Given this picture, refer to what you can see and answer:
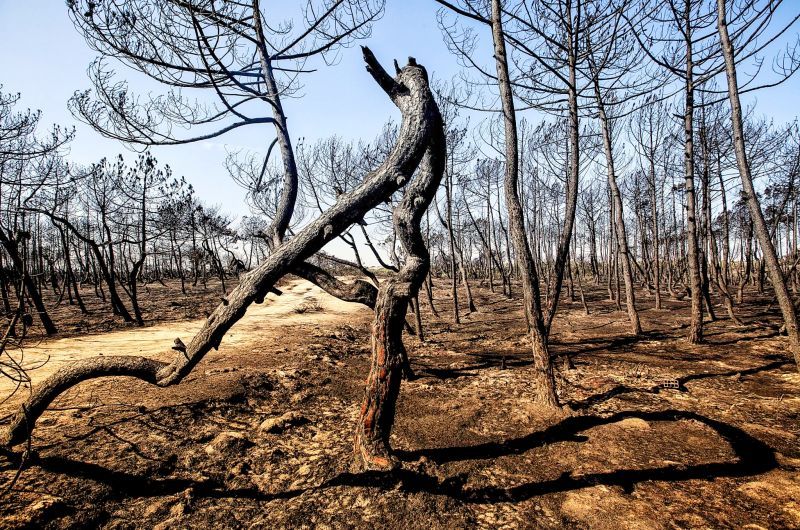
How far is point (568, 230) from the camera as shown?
5129 millimetres

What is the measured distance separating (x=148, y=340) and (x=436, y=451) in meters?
8.63

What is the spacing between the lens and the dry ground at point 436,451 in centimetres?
266

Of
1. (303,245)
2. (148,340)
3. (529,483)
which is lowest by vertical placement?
(529,483)

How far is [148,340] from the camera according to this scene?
907 centimetres

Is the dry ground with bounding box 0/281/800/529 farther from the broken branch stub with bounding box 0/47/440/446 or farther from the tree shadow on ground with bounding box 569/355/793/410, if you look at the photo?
the broken branch stub with bounding box 0/47/440/446

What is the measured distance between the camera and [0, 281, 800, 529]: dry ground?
2.66m

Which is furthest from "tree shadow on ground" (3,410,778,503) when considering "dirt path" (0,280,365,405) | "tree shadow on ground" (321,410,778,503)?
"dirt path" (0,280,365,405)

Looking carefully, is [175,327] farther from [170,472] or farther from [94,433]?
[170,472]

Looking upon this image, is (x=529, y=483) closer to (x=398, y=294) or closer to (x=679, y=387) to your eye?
(x=398, y=294)

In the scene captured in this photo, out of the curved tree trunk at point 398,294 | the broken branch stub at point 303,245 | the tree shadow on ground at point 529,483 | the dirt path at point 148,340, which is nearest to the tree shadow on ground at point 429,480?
the tree shadow on ground at point 529,483

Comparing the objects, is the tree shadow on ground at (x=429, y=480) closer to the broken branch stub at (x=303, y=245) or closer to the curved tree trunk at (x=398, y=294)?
the curved tree trunk at (x=398, y=294)

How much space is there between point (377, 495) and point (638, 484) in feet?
7.16

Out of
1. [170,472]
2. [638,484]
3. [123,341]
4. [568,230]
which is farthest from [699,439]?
[123,341]

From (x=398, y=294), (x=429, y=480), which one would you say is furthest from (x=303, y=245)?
(x=429, y=480)
